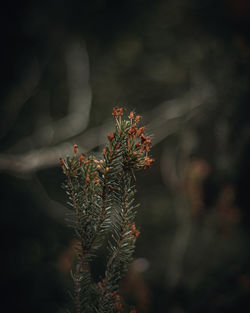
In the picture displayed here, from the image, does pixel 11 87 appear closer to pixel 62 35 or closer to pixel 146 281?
pixel 62 35

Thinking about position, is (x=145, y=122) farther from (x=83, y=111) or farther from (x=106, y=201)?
(x=106, y=201)

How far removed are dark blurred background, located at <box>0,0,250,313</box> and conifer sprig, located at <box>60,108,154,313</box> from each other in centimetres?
123

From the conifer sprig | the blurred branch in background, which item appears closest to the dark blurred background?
the blurred branch in background

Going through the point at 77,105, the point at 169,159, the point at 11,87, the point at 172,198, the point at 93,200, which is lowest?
the point at 93,200

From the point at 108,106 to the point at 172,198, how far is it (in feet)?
3.75

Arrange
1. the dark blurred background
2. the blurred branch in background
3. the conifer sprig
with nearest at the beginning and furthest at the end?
the conifer sprig, the dark blurred background, the blurred branch in background

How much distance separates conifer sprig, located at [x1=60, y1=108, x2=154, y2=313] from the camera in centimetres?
49

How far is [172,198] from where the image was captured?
2537 mm

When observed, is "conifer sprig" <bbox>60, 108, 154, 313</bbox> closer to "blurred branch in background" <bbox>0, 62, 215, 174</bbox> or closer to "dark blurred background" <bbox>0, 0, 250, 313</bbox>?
"dark blurred background" <bbox>0, 0, 250, 313</bbox>

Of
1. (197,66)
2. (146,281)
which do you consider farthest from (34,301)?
(197,66)

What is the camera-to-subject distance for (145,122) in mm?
2596

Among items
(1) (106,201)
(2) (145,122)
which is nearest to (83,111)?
(2) (145,122)

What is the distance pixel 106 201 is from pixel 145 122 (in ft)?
7.03

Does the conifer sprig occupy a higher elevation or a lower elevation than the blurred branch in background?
lower
